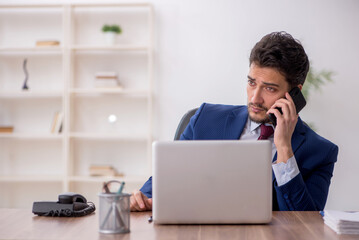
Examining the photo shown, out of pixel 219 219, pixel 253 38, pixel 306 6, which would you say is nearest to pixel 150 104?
pixel 253 38

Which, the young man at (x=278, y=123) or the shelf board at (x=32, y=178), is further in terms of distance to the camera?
the shelf board at (x=32, y=178)

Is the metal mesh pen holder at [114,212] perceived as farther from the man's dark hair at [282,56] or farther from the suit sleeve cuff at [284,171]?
the man's dark hair at [282,56]

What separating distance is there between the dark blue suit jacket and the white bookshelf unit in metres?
2.46

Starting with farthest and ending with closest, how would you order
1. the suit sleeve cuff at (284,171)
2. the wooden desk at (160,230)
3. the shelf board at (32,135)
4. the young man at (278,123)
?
the shelf board at (32,135), the young man at (278,123), the suit sleeve cuff at (284,171), the wooden desk at (160,230)

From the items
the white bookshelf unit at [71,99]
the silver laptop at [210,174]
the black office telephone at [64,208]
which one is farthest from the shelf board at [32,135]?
the silver laptop at [210,174]

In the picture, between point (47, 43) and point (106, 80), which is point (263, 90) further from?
point (47, 43)

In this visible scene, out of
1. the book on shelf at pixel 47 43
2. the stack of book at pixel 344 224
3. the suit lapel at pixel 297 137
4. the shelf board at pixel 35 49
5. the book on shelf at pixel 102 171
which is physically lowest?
the book on shelf at pixel 102 171

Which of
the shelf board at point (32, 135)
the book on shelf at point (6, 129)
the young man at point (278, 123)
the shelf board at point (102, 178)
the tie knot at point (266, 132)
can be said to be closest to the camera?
the young man at point (278, 123)

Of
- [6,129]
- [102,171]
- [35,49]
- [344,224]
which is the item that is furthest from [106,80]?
[344,224]

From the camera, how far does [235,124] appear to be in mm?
2090

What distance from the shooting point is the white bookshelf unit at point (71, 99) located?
459 cm

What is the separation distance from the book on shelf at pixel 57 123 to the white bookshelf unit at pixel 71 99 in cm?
4

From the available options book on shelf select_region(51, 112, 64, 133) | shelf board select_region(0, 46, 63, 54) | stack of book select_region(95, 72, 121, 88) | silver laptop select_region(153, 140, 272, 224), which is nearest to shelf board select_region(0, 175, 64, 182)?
book on shelf select_region(51, 112, 64, 133)

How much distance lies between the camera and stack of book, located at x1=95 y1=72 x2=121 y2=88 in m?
4.44
